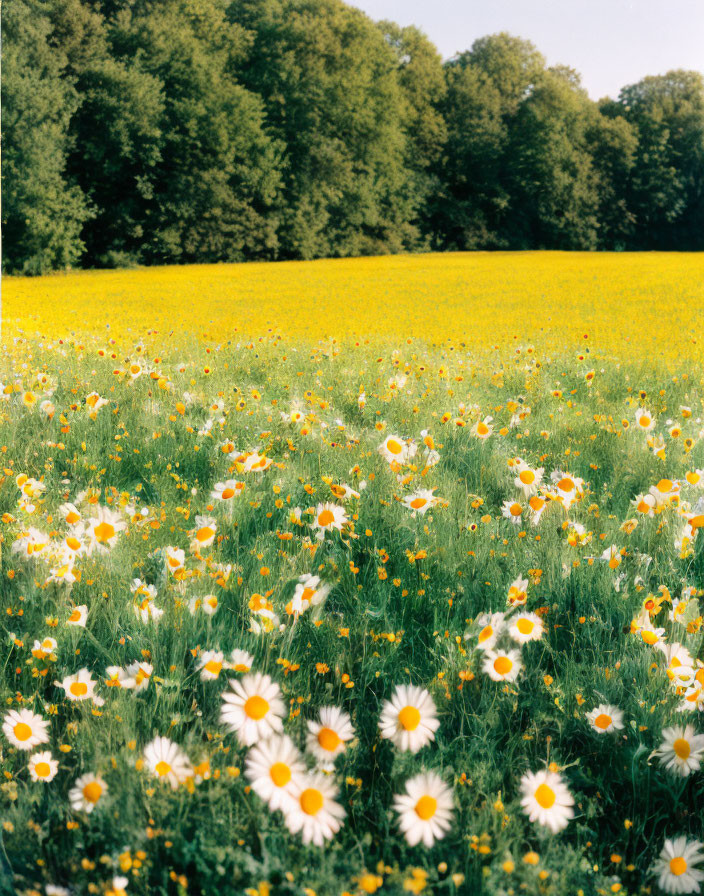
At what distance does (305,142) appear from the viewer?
3897 centimetres

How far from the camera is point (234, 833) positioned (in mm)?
1531

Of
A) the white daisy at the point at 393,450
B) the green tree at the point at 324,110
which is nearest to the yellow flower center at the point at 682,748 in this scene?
the white daisy at the point at 393,450

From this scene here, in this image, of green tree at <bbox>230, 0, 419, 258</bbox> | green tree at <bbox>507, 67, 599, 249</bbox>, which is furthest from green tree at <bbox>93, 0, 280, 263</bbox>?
green tree at <bbox>507, 67, 599, 249</bbox>

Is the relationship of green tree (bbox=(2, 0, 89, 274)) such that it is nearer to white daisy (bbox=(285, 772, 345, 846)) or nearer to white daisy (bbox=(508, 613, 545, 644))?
white daisy (bbox=(508, 613, 545, 644))

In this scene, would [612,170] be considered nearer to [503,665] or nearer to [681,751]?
[503,665]

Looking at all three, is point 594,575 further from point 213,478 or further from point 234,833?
point 213,478

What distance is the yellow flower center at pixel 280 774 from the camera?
1.49 metres

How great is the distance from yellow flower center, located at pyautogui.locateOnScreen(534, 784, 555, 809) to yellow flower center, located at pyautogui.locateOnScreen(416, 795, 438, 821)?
0.24 meters

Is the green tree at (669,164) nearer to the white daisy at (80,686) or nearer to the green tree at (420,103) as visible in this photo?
the green tree at (420,103)

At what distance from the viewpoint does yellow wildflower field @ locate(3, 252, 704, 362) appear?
391 inches

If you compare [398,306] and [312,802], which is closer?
[312,802]

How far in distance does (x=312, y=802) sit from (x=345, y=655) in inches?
27.3

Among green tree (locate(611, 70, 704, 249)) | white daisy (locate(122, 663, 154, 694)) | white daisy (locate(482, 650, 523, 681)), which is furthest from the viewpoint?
green tree (locate(611, 70, 704, 249))

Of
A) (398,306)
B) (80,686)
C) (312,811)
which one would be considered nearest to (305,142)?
(398,306)
